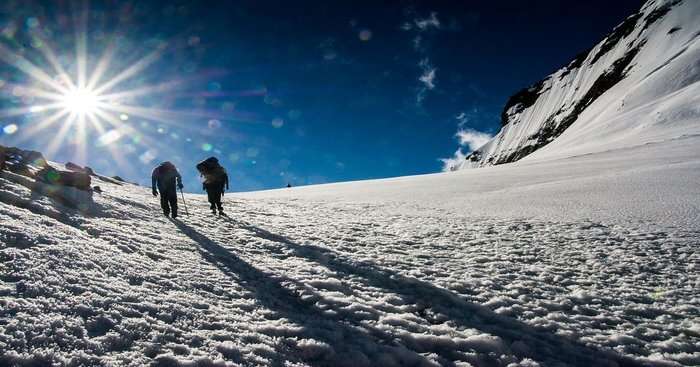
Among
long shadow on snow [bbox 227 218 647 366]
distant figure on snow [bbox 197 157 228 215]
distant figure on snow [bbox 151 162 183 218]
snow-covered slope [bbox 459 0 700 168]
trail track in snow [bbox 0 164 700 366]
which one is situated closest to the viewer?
trail track in snow [bbox 0 164 700 366]

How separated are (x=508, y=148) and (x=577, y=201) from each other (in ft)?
476

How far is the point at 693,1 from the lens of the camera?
107125mm

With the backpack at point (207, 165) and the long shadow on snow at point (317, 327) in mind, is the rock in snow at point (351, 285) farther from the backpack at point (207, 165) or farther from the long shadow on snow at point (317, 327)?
the backpack at point (207, 165)

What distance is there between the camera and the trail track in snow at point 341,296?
12.7 ft

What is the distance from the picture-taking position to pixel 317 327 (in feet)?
15.1

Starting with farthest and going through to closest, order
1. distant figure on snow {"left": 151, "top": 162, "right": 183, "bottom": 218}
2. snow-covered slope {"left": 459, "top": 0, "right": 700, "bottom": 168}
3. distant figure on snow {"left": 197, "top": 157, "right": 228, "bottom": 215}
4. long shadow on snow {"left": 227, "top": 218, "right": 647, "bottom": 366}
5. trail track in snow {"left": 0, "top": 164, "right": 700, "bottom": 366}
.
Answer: snow-covered slope {"left": 459, "top": 0, "right": 700, "bottom": 168}
distant figure on snow {"left": 197, "top": 157, "right": 228, "bottom": 215}
distant figure on snow {"left": 151, "top": 162, "right": 183, "bottom": 218}
long shadow on snow {"left": 227, "top": 218, "right": 647, "bottom": 366}
trail track in snow {"left": 0, "top": 164, "right": 700, "bottom": 366}

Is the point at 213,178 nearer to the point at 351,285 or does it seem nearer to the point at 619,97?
the point at 351,285

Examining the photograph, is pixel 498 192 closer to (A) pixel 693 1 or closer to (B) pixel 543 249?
(B) pixel 543 249

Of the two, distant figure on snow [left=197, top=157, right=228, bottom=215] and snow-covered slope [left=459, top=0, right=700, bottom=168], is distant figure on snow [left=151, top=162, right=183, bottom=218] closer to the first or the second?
distant figure on snow [left=197, top=157, right=228, bottom=215]

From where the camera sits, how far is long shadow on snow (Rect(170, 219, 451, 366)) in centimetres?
395

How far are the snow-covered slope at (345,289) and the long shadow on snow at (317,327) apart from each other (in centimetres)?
3

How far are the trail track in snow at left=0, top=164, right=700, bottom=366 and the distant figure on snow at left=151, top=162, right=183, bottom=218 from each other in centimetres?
261

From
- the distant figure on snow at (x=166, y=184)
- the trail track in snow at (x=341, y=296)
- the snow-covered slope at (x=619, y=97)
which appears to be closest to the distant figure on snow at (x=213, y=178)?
the distant figure on snow at (x=166, y=184)

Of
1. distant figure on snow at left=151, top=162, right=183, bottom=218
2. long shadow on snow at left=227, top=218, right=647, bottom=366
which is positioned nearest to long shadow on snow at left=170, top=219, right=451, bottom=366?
long shadow on snow at left=227, top=218, right=647, bottom=366
